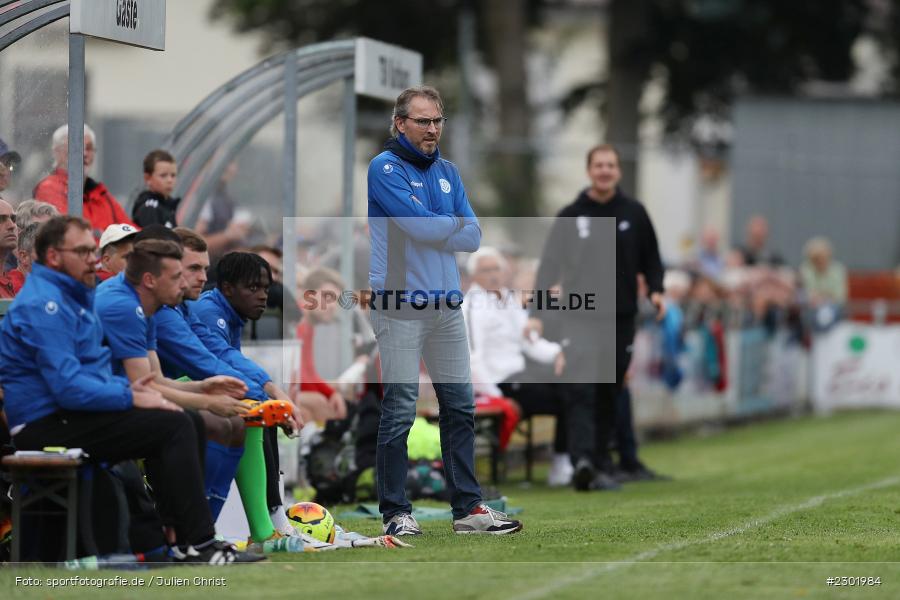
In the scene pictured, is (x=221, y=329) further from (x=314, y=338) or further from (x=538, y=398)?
(x=538, y=398)

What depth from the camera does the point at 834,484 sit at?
42.1 feet

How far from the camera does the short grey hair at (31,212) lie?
930 cm

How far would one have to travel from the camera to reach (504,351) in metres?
13.9

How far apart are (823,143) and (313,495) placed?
19655mm

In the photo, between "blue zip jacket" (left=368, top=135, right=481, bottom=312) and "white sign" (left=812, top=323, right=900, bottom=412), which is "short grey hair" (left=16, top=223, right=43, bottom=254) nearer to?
"blue zip jacket" (left=368, top=135, right=481, bottom=312)

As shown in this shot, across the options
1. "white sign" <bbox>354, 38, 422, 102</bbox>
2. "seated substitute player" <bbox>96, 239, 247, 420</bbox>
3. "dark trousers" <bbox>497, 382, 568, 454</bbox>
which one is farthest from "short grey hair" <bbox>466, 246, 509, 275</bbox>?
"seated substitute player" <bbox>96, 239, 247, 420</bbox>

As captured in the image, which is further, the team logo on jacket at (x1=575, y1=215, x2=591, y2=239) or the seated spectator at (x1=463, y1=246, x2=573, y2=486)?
the seated spectator at (x1=463, y1=246, x2=573, y2=486)

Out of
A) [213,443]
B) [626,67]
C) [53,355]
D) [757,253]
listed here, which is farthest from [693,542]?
[626,67]

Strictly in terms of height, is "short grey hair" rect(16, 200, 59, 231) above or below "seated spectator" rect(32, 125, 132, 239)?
below

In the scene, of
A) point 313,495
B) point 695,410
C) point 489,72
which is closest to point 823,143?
point 489,72

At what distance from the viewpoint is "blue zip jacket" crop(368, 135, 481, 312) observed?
884 centimetres

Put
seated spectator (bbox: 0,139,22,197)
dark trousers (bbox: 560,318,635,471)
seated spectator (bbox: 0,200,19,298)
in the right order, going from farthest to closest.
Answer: dark trousers (bbox: 560,318,635,471)
seated spectator (bbox: 0,139,22,197)
seated spectator (bbox: 0,200,19,298)

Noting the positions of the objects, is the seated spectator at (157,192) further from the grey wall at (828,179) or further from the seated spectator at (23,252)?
the grey wall at (828,179)

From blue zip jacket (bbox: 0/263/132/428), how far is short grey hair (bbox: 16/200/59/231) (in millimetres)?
1704
